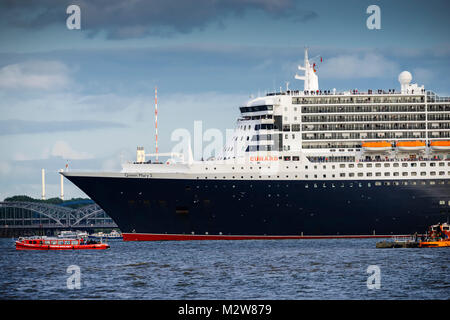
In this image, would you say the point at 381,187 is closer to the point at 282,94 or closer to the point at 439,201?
the point at 439,201

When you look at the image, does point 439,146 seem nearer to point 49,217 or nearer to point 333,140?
point 333,140

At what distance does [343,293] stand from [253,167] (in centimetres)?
3569

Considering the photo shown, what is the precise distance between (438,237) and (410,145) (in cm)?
1068

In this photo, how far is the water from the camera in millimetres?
46500

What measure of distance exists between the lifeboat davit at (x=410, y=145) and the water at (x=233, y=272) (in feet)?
35.0

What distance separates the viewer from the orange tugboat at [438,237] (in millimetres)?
74750

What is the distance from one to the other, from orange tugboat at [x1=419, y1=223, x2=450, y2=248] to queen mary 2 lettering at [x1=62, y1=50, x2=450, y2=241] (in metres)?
3.18

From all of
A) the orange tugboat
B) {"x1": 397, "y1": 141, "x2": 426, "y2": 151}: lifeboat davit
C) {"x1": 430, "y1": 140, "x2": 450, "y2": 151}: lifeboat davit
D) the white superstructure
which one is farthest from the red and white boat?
{"x1": 430, "y1": 140, "x2": 450, "y2": 151}: lifeboat davit

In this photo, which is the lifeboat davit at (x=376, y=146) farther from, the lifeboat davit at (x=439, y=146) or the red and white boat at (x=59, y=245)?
the red and white boat at (x=59, y=245)

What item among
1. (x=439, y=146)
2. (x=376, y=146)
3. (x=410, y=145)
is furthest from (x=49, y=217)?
(x=439, y=146)

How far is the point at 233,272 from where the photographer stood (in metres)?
55.5

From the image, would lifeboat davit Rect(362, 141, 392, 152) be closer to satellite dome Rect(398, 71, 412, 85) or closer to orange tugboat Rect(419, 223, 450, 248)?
satellite dome Rect(398, 71, 412, 85)
